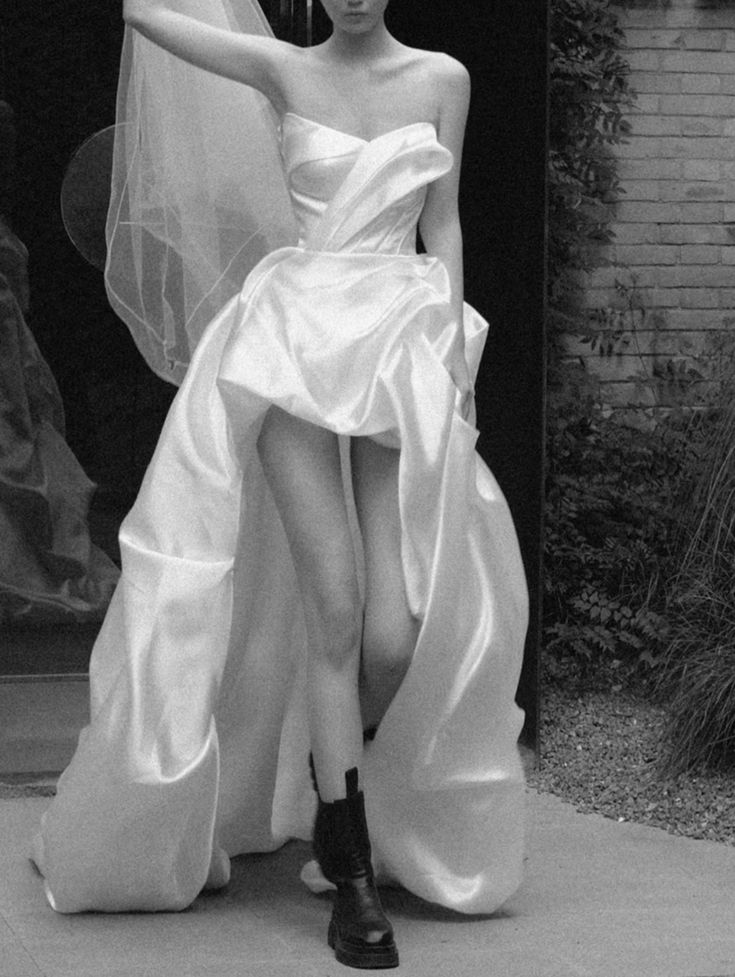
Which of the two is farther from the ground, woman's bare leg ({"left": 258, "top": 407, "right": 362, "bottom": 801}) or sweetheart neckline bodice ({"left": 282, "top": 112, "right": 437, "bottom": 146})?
sweetheart neckline bodice ({"left": 282, "top": 112, "right": 437, "bottom": 146})

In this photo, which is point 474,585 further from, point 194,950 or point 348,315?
point 194,950

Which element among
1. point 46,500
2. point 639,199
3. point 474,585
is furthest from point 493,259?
point 474,585

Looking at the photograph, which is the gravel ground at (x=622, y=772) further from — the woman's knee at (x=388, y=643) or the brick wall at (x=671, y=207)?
the woman's knee at (x=388, y=643)

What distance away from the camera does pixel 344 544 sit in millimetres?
3596

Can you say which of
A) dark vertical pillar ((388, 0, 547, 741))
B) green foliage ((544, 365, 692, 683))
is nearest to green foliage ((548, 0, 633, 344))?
green foliage ((544, 365, 692, 683))

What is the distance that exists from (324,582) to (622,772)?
1.94m

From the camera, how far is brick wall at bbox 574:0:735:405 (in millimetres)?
6234

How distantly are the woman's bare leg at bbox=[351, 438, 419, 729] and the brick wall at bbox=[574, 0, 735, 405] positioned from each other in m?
2.71

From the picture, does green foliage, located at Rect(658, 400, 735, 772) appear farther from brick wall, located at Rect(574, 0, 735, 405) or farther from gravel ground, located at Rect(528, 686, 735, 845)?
brick wall, located at Rect(574, 0, 735, 405)

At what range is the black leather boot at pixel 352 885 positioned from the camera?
346 cm

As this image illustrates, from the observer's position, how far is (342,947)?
11.5 feet

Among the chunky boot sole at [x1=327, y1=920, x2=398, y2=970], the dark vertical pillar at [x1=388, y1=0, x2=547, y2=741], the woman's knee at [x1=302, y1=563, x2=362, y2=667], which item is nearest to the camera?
the chunky boot sole at [x1=327, y1=920, x2=398, y2=970]

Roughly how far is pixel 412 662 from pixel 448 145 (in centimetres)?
110

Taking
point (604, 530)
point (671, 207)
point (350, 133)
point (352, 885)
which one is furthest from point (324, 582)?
point (671, 207)
